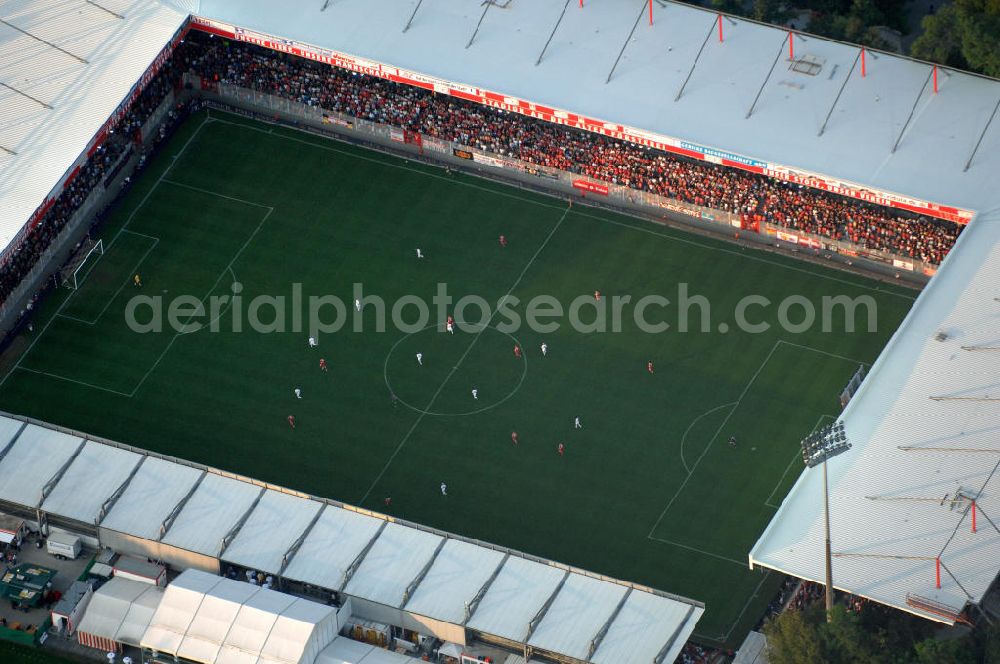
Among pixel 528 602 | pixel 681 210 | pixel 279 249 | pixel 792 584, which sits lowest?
pixel 528 602

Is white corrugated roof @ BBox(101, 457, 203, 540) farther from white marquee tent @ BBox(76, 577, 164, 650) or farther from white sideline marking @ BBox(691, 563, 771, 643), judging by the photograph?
white sideline marking @ BBox(691, 563, 771, 643)

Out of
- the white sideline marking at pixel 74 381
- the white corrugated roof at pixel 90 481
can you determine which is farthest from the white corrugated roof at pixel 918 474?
the white sideline marking at pixel 74 381

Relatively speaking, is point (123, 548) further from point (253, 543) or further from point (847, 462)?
point (847, 462)

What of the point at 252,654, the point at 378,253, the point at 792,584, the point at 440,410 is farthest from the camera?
the point at 378,253

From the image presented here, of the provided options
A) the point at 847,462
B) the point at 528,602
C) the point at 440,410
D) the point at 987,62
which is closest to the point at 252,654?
the point at 528,602

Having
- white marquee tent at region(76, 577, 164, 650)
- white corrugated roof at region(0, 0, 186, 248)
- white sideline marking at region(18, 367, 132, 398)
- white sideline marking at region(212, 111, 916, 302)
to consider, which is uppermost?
white sideline marking at region(212, 111, 916, 302)

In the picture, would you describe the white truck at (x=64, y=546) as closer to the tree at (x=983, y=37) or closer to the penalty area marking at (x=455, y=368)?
the penalty area marking at (x=455, y=368)

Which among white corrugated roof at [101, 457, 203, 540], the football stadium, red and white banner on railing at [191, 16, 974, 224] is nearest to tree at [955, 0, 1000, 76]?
the football stadium
